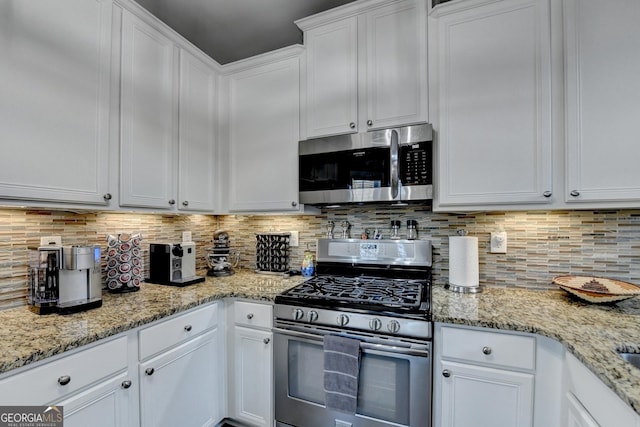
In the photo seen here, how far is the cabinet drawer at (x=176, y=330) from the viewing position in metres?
1.34

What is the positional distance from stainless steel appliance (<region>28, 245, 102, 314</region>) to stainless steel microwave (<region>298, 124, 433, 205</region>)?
1234 millimetres

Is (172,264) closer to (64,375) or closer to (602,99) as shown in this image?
(64,375)

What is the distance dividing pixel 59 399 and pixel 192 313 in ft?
1.98

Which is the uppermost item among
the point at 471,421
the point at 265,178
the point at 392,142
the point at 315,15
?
the point at 315,15

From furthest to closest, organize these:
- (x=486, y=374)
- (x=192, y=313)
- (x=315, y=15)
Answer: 1. (x=315, y=15)
2. (x=192, y=313)
3. (x=486, y=374)

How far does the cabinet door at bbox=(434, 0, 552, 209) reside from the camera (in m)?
1.46

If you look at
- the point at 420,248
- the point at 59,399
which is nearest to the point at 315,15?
the point at 420,248

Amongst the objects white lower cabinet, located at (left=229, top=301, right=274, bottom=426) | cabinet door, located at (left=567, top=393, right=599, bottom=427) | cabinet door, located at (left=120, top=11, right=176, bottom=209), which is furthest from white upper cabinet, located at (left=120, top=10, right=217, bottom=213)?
cabinet door, located at (left=567, top=393, right=599, bottom=427)

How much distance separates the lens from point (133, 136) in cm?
163

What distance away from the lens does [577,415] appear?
1029 millimetres

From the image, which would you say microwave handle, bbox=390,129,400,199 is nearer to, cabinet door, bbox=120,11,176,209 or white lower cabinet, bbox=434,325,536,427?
white lower cabinet, bbox=434,325,536,427

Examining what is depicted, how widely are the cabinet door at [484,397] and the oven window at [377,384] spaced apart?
175mm

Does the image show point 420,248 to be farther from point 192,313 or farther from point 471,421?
point 192,313

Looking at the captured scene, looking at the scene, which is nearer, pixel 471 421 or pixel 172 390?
pixel 471 421
